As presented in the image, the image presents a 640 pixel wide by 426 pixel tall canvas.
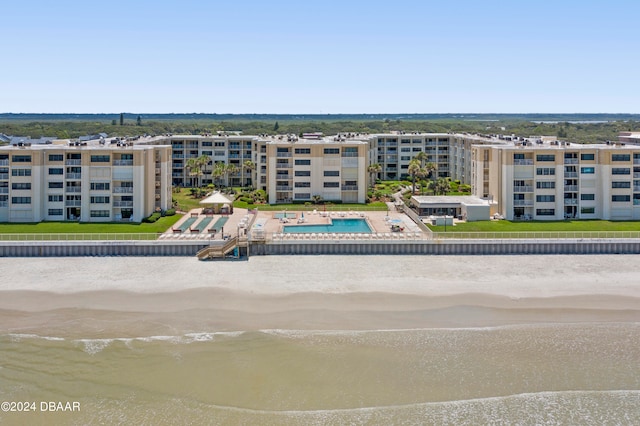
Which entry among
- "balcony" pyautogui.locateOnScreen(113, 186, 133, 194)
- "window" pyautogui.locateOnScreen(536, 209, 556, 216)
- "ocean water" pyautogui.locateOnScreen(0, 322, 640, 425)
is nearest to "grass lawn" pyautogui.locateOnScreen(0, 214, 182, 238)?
"balcony" pyautogui.locateOnScreen(113, 186, 133, 194)

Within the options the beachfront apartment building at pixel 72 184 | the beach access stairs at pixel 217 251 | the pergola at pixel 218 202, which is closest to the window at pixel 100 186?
the beachfront apartment building at pixel 72 184

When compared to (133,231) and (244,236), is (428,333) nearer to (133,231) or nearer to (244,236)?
(244,236)

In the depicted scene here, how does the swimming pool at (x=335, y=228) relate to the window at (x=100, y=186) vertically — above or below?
below

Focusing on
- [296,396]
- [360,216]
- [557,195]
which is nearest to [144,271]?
[296,396]

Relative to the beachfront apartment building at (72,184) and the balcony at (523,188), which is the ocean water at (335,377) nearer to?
the beachfront apartment building at (72,184)

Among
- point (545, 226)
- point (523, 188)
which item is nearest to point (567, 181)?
point (523, 188)

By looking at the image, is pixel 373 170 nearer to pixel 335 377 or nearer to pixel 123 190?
pixel 123 190

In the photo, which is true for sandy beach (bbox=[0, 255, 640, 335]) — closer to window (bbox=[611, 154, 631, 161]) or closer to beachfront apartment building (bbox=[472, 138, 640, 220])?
beachfront apartment building (bbox=[472, 138, 640, 220])

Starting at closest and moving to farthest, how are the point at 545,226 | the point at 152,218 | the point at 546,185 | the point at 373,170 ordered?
the point at 545,226, the point at 152,218, the point at 546,185, the point at 373,170
